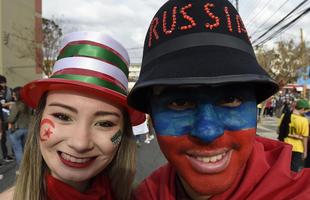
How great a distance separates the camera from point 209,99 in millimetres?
1273

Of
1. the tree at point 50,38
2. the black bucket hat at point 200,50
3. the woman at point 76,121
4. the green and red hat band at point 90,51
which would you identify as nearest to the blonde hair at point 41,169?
the woman at point 76,121

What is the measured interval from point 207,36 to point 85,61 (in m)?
0.95

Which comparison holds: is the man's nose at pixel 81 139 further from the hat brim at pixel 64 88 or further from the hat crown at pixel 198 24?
the hat crown at pixel 198 24

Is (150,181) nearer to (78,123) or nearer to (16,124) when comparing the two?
(78,123)

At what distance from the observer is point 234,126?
1.28 m

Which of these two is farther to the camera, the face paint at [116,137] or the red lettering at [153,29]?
the face paint at [116,137]

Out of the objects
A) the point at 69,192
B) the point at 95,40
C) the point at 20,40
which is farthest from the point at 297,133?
the point at 20,40

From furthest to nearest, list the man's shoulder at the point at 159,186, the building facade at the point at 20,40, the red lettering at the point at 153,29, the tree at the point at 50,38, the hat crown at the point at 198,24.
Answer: the tree at the point at 50,38 → the building facade at the point at 20,40 → the man's shoulder at the point at 159,186 → the red lettering at the point at 153,29 → the hat crown at the point at 198,24

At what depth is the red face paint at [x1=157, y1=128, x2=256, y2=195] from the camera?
50.5 inches

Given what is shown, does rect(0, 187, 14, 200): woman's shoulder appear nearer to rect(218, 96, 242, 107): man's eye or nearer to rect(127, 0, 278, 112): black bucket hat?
rect(127, 0, 278, 112): black bucket hat

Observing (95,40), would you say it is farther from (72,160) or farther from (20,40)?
(20,40)

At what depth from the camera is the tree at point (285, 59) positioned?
86.9 ft

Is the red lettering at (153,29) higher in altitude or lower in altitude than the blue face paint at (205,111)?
higher

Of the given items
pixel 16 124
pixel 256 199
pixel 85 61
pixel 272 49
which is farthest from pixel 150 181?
pixel 272 49
